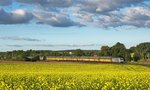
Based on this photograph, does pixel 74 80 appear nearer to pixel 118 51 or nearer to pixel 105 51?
pixel 118 51

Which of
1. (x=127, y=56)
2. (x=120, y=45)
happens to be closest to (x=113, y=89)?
(x=127, y=56)

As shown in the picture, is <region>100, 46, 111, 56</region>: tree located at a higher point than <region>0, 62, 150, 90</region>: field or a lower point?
higher

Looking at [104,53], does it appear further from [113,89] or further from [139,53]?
[113,89]

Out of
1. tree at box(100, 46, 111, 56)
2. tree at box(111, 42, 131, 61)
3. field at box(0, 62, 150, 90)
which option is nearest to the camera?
field at box(0, 62, 150, 90)

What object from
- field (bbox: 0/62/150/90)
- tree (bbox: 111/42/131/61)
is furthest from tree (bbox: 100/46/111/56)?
field (bbox: 0/62/150/90)

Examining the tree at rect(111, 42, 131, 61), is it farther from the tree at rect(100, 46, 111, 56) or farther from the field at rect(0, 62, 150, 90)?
the field at rect(0, 62, 150, 90)

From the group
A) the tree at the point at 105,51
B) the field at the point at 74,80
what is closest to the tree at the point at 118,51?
the tree at the point at 105,51

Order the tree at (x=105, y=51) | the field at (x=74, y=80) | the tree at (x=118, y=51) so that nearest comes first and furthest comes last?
the field at (x=74, y=80)
the tree at (x=118, y=51)
the tree at (x=105, y=51)

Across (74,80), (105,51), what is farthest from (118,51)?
(74,80)

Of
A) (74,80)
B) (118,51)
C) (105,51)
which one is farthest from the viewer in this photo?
(105,51)

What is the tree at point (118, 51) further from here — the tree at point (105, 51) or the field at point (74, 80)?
the field at point (74, 80)

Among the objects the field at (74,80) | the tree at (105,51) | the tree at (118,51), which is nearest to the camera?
the field at (74,80)

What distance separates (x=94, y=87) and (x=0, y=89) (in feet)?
16.2

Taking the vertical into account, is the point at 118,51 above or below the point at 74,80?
above
